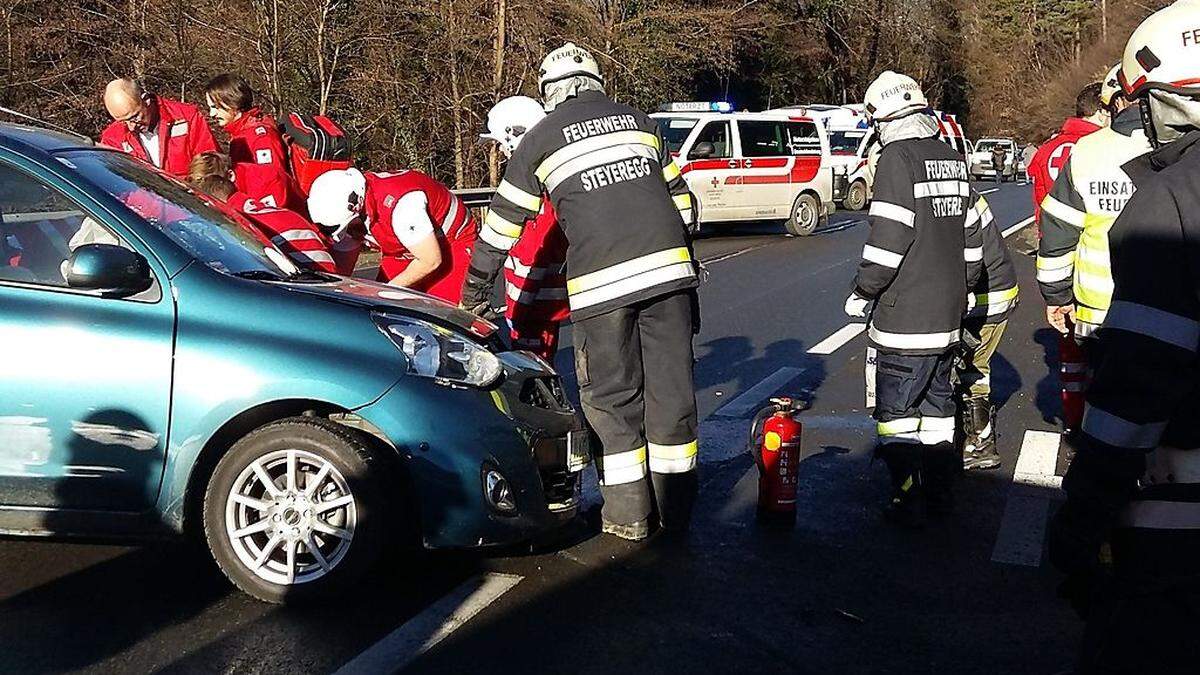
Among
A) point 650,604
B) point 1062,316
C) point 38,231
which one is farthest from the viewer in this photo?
point 1062,316

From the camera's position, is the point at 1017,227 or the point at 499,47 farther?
the point at 1017,227

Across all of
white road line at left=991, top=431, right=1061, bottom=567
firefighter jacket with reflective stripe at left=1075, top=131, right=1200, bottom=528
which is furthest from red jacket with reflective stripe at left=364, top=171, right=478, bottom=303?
firefighter jacket with reflective stripe at left=1075, top=131, right=1200, bottom=528

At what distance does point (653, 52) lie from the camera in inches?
1136

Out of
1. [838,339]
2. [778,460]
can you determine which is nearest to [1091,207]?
[778,460]

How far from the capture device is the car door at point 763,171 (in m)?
22.2

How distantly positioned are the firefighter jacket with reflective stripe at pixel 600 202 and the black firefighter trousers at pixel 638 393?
0.37ft

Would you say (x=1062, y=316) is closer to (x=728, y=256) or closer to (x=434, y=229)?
(x=434, y=229)

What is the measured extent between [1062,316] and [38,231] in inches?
184

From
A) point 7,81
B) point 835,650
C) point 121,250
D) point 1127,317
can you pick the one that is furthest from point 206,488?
point 7,81

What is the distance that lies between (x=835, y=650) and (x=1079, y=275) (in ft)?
8.09

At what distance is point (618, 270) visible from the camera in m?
5.34

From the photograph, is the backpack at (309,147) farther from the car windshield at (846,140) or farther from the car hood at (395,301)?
the car windshield at (846,140)

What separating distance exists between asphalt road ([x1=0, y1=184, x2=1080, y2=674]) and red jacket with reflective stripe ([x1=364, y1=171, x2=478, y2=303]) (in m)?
1.25

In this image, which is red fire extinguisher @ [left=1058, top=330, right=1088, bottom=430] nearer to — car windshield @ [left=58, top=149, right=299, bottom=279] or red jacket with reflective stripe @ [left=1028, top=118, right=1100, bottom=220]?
red jacket with reflective stripe @ [left=1028, top=118, right=1100, bottom=220]
